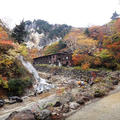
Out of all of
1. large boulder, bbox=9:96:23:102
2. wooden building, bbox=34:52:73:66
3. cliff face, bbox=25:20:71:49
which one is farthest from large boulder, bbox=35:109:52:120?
cliff face, bbox=25:20:71:49

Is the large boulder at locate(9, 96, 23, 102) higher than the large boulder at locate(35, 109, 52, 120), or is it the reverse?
the large boulder at locate(35, 109, 52, 120)

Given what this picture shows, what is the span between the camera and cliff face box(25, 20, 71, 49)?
6855 cm

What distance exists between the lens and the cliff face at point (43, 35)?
225 feet

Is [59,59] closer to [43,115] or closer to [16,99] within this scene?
[16,99]

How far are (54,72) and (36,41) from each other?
47.1 m

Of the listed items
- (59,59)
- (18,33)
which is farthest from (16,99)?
(59,59)

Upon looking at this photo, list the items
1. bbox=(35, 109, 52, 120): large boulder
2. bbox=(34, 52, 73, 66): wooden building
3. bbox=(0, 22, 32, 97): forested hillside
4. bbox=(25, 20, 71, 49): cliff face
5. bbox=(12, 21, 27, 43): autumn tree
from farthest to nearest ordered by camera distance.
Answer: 1. bbox=(25, 20, 71, 49): cliff face
2. bbox=(34, 52, 73, 66): wooden building
3. bbox=(12, 21, 27, 43): autumn tree
4. bbox=(0, 22, 32, 97): forested hillside
5. bbox=(35, 109, 52, 120): large boulder

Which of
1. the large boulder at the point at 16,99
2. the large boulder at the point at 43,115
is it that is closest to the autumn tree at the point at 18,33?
the large boulder at the point at 16,99

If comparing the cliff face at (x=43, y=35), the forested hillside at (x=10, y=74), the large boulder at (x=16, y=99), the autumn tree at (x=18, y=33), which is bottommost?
the large boulder at (x=16, y=99)

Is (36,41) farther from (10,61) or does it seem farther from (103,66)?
(10,61)

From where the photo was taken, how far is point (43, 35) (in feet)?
249

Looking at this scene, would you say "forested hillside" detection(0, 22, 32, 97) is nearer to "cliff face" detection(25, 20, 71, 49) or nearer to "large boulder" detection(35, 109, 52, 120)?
"large boulder" detection(35, 109, 52, 120)

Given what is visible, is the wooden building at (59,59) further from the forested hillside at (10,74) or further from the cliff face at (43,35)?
the cliff face at (43,35)

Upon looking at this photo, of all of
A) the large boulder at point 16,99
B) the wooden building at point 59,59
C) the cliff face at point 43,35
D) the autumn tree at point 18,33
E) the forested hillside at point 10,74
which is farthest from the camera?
the cliff face at point 43,35
